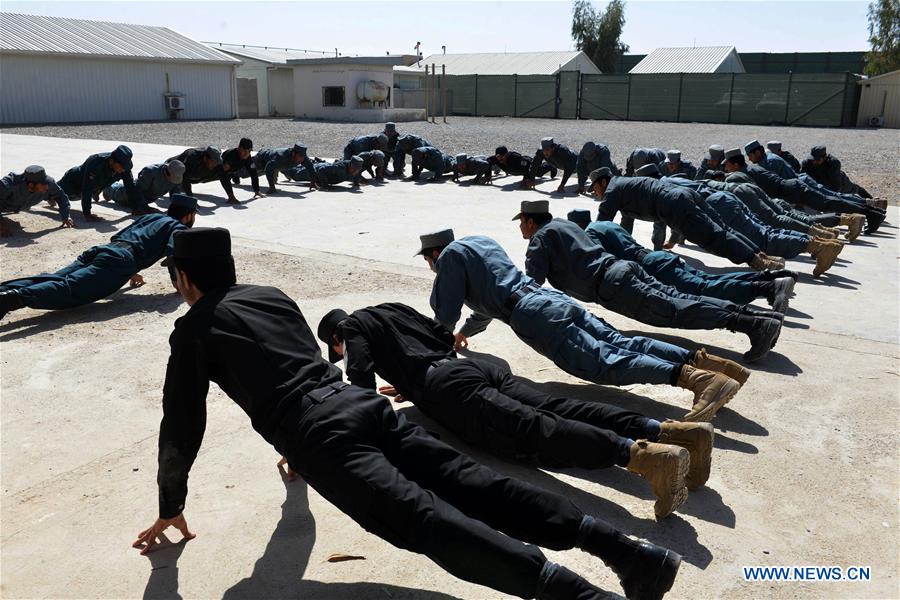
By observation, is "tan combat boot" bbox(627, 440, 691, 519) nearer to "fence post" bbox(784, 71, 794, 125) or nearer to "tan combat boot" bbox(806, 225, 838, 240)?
"tan combat boot" bbox(806, 225, 838, 240)

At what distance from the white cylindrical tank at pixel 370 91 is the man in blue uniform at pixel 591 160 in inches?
873

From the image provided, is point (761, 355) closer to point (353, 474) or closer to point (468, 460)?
point (468, 460)

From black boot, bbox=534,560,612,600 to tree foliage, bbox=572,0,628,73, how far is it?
64753mm

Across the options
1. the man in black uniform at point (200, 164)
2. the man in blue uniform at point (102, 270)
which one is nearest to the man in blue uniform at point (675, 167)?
the man in blue uniform at point (102, 270)

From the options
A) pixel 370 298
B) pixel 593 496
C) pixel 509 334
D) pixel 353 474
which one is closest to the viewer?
pixel 353 474

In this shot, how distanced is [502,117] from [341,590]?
131 feet

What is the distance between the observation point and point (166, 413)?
2932mm

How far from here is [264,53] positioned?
46562 millimetres

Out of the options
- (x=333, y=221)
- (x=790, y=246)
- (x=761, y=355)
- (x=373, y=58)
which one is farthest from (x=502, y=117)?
(x=761, y=355)

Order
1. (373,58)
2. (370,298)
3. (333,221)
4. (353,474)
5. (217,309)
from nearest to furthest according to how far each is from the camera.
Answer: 1. (353,474)
2. (217,309)
3. (370,298)
4. (333,221)
5. (373,58)

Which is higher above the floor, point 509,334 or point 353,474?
point 353,474

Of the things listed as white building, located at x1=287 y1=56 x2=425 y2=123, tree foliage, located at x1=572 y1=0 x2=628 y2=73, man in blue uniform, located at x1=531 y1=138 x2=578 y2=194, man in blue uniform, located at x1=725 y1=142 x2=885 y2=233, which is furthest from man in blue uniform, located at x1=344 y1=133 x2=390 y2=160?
tree foliage, located at x1=572 y1=0 x2=628 y2=73

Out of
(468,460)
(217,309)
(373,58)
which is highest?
(373,58)

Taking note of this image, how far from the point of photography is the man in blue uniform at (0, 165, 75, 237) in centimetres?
934
